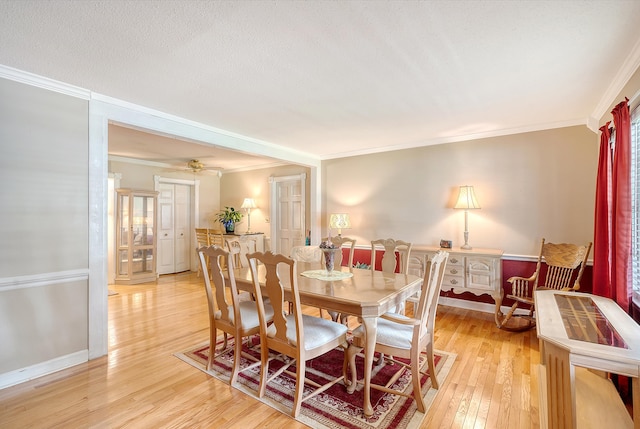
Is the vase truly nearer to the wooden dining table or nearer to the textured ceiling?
the wooden dining table

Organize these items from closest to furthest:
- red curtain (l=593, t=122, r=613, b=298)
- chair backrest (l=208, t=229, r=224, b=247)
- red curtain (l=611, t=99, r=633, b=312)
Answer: red curtain (l=611, t=99, r=633, b=312), red curtain (l=593, t=122, r=613, b=298), chair backrest (l=208, t=229, r=224, b=247)

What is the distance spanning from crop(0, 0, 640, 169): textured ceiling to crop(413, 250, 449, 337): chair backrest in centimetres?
136

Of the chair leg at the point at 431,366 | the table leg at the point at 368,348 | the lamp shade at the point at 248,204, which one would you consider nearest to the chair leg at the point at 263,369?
the table leg at the point at 368,348

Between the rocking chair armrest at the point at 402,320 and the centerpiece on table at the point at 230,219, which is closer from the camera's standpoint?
the rocking chair armrest at the point at 402,320

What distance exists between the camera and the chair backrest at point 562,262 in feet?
10.4

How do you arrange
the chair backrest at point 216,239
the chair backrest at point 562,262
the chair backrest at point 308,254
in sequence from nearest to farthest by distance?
the chair backrest at point 562,262 < the chair backrest at point 308,254 < the chair backrest at point 216,239

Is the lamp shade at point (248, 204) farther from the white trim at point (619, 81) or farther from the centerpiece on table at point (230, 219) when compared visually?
the white trim at point (619, 81)

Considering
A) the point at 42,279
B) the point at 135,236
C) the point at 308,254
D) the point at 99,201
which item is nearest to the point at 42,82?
the point at 99,201

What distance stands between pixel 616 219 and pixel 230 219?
6003mm

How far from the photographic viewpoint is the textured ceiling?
1.59 m

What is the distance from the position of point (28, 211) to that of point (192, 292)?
2883mm

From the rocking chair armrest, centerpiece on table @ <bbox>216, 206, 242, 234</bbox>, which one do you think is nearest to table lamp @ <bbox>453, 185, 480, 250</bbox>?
the rocking chair armrest

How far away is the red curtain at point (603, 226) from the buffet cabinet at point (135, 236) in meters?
6.43

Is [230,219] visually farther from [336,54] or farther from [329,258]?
[336,54]
